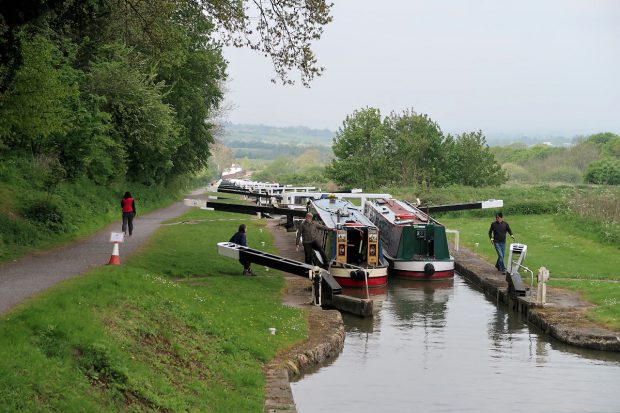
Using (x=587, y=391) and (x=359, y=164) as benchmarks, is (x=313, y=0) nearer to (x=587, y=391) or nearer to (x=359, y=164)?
(x=587, y=391)

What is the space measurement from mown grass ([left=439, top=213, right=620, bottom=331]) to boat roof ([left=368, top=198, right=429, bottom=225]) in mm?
3245

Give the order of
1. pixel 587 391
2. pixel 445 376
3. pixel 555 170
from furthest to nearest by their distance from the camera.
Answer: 1. pixel 555 170
2. pixel 445 376
3. pixel 587 391

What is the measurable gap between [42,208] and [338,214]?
10.2 metres

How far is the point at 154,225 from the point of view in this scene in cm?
3788

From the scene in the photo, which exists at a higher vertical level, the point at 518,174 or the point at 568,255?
the point at 518,174

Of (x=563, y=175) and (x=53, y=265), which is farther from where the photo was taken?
(x=563, y=175)

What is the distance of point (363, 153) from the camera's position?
3127 inches

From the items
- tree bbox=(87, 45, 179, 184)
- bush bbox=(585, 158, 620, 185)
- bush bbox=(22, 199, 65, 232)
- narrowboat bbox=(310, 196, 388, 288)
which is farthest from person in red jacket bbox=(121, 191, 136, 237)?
bush bbox=(585, 158, 620, 185)

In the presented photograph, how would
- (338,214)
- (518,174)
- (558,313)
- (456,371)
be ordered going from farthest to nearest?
1. (518,174)
2. (338,214)
3. (558,313)
4. (456,371)

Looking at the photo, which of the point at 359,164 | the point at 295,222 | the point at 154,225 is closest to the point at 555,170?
the point at 359,164

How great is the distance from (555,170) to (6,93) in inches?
4436

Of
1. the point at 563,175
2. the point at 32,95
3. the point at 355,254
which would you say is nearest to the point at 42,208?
the point at 32,95

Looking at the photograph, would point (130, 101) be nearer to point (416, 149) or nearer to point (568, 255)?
point (568, 255)

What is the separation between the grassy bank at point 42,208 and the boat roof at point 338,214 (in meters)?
8.37
